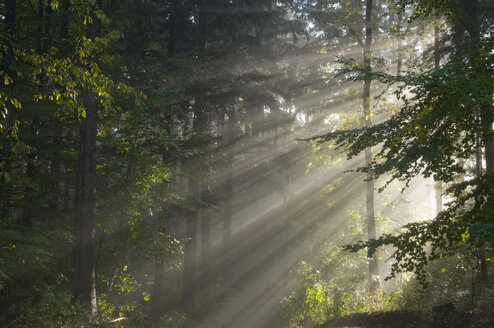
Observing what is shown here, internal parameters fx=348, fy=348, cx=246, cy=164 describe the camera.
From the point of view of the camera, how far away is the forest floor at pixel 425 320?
6762mm

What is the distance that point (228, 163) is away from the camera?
56.5 feet

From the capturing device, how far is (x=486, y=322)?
21.5 feet

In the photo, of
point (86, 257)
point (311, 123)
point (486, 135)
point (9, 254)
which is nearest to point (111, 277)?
point (86, 257)

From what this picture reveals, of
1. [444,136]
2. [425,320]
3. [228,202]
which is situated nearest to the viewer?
[444,136]

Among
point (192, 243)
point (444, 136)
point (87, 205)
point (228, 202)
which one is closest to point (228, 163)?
point (192, 243)

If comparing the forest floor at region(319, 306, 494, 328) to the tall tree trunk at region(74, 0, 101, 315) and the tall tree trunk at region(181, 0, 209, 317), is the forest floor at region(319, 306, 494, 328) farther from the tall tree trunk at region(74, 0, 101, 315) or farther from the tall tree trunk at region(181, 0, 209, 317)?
the tall tree trunk at region(181, 0, 209, 317)

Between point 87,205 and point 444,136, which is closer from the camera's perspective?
point 444,136

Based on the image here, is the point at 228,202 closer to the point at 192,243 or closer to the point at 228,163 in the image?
the point at 228,163

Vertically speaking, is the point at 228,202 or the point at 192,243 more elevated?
the point at 228,202

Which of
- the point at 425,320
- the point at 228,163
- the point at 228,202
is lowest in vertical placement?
the point at 228,202

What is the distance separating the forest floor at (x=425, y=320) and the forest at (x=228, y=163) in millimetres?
64

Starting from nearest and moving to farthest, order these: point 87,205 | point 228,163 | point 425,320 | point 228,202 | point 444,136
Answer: point 444,136 → point 425,320 → point 87,205 → point 228,163 → point 228,202

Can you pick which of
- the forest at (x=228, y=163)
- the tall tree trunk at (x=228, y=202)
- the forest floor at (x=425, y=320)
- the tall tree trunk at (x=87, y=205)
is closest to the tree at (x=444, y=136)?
the forest at (x=228, y=163)

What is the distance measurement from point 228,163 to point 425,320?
11.3 m
